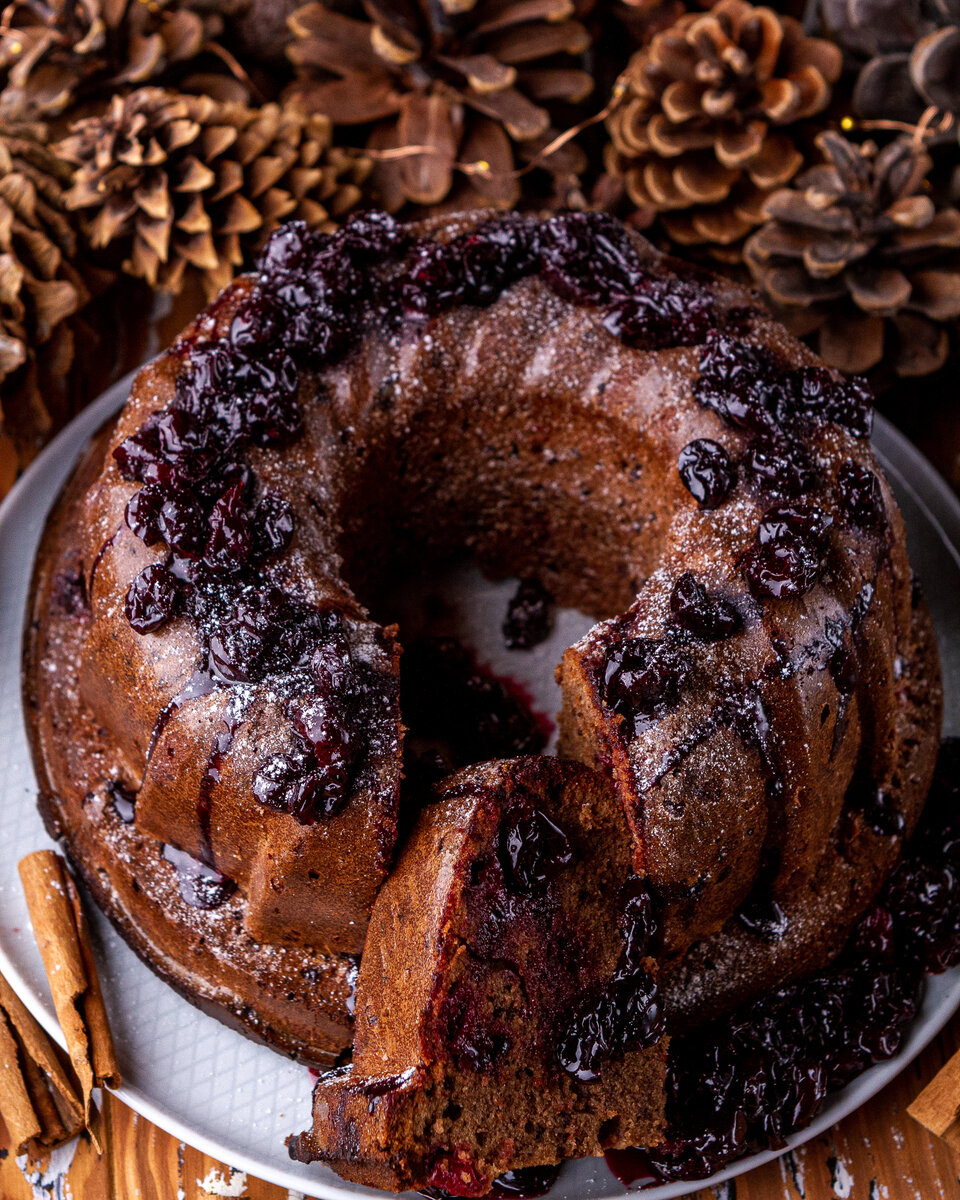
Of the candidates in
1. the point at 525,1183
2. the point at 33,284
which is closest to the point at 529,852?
the point at 525,1183

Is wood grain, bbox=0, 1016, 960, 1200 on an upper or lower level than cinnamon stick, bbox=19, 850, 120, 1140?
lower

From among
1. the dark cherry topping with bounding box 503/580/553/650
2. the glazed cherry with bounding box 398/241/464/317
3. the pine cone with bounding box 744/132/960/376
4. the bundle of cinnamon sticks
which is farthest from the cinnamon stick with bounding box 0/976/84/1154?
the pine cone with bounding box 744/132/960/376

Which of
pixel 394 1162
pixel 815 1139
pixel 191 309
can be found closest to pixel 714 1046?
pixel 815 1139

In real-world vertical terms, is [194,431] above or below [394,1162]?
above

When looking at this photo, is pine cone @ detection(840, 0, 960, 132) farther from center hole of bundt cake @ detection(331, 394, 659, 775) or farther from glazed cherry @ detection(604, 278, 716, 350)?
center hole of bundt cake @ detection(331, 394, 659, 775)

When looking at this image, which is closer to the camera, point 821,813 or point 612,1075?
point 612,1075

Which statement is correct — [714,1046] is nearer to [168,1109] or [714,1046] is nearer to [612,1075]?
[612,1075]
